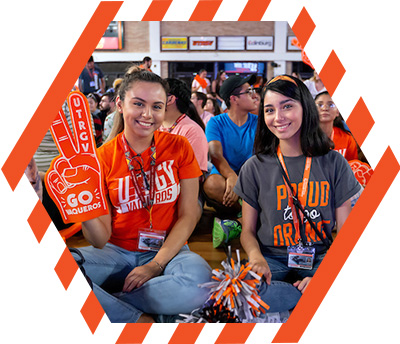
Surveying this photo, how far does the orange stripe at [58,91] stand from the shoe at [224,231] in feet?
4.27

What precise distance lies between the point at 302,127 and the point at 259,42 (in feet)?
28.6

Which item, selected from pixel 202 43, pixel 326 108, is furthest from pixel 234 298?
pixel 202 43

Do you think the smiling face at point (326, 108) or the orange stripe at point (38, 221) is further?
the smiling face at point (326, 108)

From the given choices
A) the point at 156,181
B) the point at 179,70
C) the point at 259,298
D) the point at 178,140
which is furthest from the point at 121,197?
the point at 179,70

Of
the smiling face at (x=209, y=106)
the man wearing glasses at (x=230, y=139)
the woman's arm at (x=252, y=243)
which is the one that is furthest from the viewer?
the smiling face at (x=209, y=106)

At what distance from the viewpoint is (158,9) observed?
47.3 inches

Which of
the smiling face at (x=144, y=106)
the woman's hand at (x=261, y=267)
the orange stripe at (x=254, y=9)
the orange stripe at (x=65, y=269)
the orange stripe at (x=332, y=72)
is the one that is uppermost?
the orange stripe at (x=254, y=9)

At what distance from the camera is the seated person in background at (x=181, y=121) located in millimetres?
2305

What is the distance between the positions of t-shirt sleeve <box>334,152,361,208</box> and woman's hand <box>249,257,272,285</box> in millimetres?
389

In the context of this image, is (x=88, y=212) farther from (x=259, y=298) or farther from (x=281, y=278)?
(x=281, y=278)

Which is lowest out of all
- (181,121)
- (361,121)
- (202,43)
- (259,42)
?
(181,121)

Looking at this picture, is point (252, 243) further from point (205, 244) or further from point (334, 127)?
point (334, 127)

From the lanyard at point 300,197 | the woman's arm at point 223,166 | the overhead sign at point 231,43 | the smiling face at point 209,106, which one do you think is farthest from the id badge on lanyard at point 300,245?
the overhead sign at point 231,43

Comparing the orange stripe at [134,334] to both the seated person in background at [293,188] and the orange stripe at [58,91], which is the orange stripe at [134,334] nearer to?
the seated person in background at [293,188]
